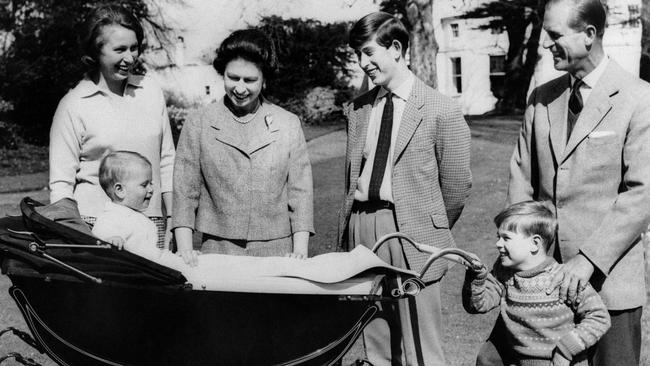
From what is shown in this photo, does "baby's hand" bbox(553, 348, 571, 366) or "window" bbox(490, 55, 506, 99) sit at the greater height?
"baby's hand" bbox(553, 348, 571, 366)

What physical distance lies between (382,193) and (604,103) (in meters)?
1.12

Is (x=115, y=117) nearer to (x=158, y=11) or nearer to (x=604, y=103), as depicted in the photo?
(x=604, y=103)

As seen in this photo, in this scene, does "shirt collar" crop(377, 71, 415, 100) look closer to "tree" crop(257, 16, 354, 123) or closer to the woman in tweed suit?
the woman in tweed suit

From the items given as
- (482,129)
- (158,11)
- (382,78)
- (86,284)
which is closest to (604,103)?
(382,78)

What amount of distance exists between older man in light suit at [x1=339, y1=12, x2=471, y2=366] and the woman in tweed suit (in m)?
0.31

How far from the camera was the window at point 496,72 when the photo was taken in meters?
33.1

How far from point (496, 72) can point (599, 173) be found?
1225 inches

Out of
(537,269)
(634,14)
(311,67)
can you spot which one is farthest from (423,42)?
(537,269)

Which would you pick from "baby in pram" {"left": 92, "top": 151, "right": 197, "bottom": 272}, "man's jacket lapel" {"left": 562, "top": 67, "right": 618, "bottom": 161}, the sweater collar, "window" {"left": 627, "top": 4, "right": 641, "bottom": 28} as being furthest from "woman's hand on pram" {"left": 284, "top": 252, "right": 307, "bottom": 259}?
"window" {"left": 627, "top": 4, "right": 641, "bottom": 28}

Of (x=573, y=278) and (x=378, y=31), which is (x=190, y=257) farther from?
(x=573, y=278)

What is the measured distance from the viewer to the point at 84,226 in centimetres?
335

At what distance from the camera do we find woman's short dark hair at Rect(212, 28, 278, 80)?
11.8 ft

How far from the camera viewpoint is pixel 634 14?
88.0ft

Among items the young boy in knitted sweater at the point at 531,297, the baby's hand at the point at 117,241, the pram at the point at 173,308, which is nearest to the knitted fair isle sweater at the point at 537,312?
the young boy in knitted sweater at the point at 531,297
